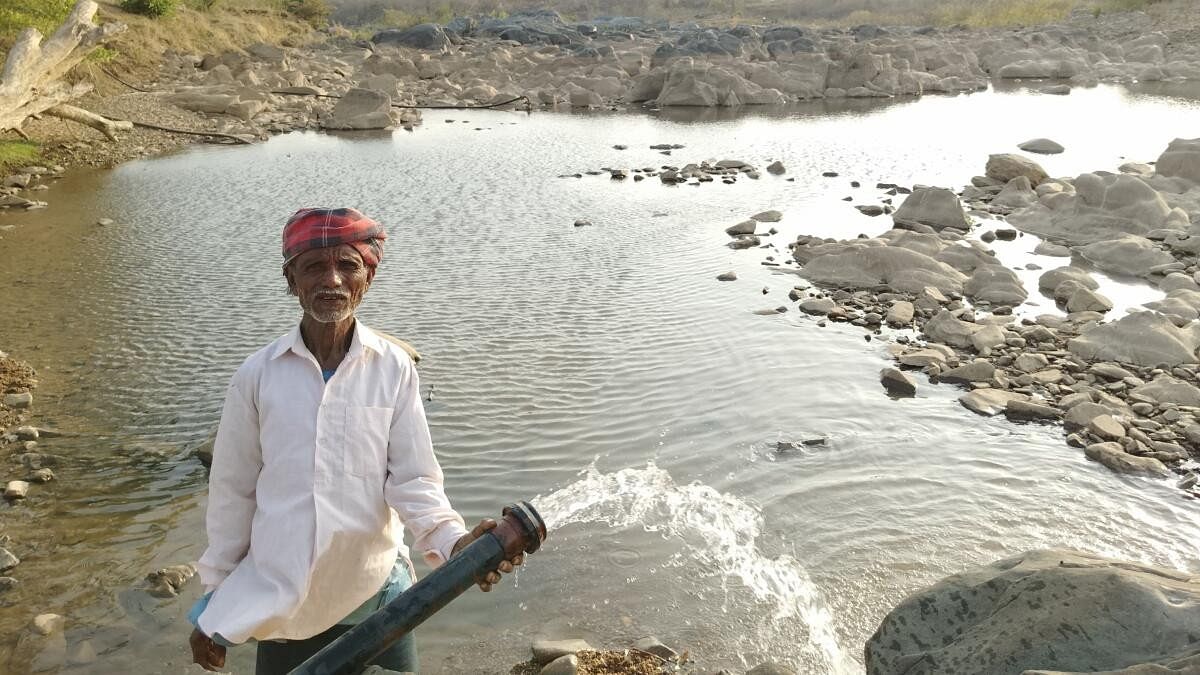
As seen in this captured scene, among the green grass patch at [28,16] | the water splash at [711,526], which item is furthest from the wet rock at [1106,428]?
the green grass patch at [28,16]

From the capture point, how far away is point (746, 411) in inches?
334

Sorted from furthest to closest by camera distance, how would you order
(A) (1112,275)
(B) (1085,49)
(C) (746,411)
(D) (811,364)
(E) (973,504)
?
1. (B) (1085,49)
2. (A) (1112,275)
3. (D) (811,364)
4. (C) (746,411)
5. (E) (973,504)

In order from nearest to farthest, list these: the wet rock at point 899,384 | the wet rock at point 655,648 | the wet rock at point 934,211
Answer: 1. the wet rock at point 655,648
2. the wet rock at point 899,384
3. the wet rock at point 934,211

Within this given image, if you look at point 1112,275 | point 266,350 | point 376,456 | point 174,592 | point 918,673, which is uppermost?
point 266,350

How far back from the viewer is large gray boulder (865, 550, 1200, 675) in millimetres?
3188

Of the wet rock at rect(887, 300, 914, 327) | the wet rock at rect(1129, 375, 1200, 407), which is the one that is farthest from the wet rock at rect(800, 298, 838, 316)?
the wet rock at rect(1129, 375, 1200, 407)

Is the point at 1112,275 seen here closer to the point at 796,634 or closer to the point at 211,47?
the point at 796,634

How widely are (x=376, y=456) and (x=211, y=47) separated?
3563 cm

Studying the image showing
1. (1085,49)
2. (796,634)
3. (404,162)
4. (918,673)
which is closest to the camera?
(918,673)

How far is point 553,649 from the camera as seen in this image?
498 centimetres

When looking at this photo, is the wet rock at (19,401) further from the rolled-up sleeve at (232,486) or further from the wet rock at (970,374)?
the wet rock at (970,374)

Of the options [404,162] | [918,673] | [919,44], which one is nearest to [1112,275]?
[918,673]

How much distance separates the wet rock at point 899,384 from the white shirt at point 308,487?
7.04 metres

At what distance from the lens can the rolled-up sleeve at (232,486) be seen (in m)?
2.62
